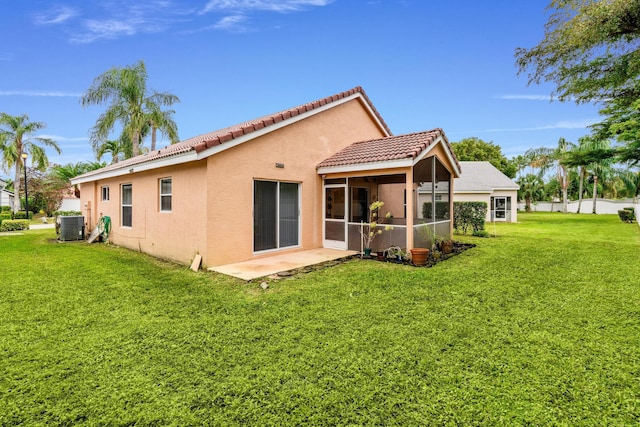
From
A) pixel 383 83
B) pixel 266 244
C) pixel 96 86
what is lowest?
pixel 266 244

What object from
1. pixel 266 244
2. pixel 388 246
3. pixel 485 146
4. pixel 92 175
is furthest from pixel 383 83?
pixel 485 146

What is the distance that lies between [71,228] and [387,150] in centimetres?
1535

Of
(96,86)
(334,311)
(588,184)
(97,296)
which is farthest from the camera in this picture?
(588,184)

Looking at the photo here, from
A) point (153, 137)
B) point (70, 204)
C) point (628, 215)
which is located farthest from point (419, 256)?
point (70, 204)

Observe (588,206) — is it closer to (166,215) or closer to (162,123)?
(166,215)

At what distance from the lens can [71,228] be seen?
14961 mm

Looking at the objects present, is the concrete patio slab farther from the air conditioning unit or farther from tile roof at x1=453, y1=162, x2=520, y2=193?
tile roof at x1=453, y1=162, x2=520, y2=193

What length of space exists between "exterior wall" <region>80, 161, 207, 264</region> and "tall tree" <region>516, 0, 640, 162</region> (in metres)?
16.5

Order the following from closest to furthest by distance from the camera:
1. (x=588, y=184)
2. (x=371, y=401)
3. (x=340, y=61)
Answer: (x=371, y=401)
(x=340, y=61)
(x=588, y=184)

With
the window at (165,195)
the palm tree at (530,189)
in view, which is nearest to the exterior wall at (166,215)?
the window at (165,195)

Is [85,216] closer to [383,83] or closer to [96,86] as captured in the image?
[96,86]

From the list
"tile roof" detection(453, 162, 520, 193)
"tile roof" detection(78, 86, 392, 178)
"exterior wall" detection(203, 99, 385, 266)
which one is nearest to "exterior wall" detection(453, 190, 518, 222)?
"tile roof" detection(453, 162, 520, 193)

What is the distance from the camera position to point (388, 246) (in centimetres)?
1035

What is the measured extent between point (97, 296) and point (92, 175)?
11602mm
